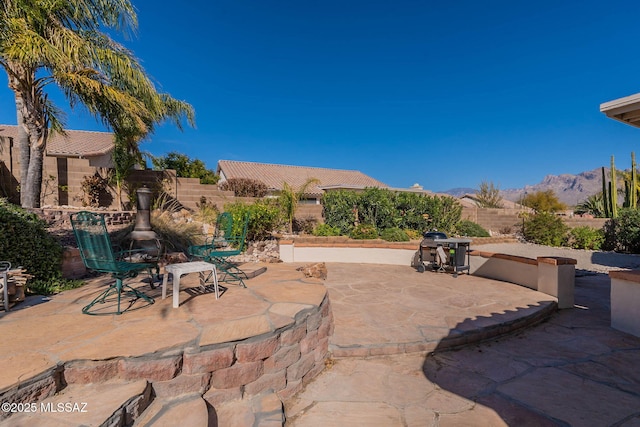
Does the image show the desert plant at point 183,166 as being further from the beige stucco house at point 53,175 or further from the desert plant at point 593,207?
the desert plant at point 593,207

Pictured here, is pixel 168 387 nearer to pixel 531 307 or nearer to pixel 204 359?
pixel 204 359

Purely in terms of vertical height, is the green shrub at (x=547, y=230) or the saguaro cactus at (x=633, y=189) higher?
the saguaro cactus at (x=633, y=189)

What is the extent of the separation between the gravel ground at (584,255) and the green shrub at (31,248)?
36.3 ft

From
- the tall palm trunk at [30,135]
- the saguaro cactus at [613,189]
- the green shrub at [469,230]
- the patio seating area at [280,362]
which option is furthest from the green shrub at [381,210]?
the saguaro cactus at [613,189]

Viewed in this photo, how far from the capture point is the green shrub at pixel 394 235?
9992 millimetres

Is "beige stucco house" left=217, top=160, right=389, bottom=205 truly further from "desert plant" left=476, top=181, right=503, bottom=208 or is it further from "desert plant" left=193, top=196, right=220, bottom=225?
"desert plant" left=193, top=196, right=220, bottom=225

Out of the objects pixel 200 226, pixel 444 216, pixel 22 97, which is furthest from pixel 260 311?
pixel 444 216

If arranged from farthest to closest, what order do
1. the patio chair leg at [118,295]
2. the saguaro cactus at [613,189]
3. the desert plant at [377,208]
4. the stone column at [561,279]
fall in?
the saguaro cactus at [613,189]
the desert plant at [377,208]
the stone column at [561,279]
the patio chair leg at [118,295]

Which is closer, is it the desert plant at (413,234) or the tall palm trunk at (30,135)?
the tall palm trunk at (30,135)

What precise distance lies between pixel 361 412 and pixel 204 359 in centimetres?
121

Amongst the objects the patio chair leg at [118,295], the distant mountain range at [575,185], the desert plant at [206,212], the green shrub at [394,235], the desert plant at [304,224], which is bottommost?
the patio chair leg at [118,295]

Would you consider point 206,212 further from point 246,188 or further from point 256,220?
point 246,188

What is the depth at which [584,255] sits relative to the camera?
10141 mm

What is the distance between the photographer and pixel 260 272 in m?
4.82
